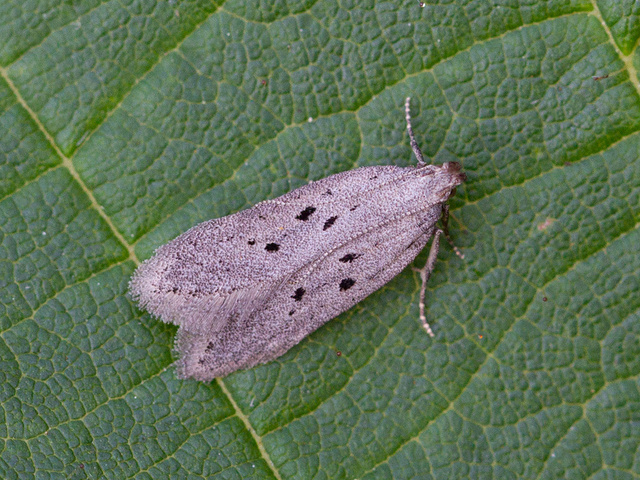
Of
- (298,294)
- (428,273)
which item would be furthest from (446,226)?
(298,294)

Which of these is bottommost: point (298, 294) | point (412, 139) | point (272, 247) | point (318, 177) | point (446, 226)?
point (446, 226)

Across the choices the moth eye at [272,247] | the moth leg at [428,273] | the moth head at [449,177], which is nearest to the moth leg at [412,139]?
the moth head at [449,177]

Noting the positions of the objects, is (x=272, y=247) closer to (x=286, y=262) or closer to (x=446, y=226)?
(x=286, y=262)

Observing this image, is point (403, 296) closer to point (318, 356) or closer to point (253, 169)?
point (318, 356)

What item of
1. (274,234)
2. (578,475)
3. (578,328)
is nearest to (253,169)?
(274,234)

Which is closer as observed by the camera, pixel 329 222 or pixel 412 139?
pixel 329 222

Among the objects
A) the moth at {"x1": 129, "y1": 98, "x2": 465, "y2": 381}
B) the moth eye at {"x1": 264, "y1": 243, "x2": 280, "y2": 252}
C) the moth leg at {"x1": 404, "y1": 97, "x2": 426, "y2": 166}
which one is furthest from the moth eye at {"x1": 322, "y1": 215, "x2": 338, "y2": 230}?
the moth leg at {"x1": 404, "y1": 97, "x2": 426, "y2": 166}
